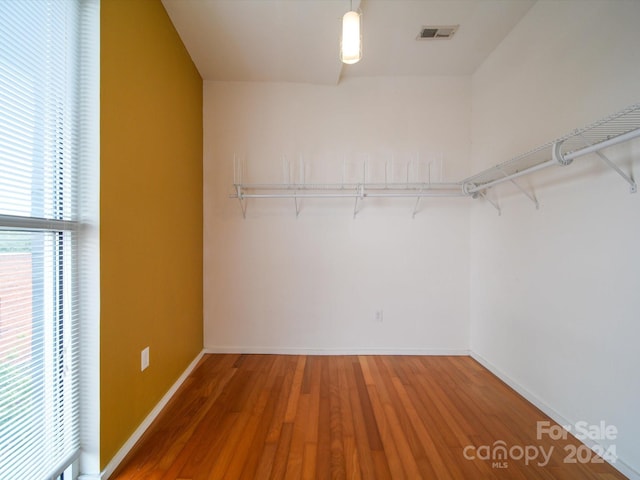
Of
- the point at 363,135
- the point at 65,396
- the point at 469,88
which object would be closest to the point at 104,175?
the point at 65,396

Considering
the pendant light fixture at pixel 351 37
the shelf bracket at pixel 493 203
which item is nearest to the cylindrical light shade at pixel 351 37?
the pendant light fixture at pixel 351 37

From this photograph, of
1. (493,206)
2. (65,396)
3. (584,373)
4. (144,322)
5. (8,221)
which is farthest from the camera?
(493,206)

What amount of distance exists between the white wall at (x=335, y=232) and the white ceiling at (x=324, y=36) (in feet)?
0.46

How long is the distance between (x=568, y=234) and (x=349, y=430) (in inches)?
69.3

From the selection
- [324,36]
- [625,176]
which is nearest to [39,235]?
[324,36]

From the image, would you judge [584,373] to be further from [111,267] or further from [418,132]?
[111,267]

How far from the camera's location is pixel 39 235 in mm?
1035

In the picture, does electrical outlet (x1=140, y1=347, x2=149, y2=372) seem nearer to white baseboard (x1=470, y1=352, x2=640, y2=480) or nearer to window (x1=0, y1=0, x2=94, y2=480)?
window (x1=0, y1=0, x2=94, y2=480)

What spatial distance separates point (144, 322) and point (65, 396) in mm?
445

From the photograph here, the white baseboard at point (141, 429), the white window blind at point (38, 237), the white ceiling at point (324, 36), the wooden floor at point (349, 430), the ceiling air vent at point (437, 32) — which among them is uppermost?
the ceiling air vent at point (437, 32)

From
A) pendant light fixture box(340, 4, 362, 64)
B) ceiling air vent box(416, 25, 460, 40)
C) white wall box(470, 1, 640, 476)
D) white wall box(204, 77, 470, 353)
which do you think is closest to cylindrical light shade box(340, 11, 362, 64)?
pendant light fixture box(340, 4, 362, 64)

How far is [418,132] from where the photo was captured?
97.2 inches

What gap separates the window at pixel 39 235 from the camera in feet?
3.02

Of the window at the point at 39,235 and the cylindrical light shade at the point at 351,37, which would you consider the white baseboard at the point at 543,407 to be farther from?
the window at the point at 39,235
